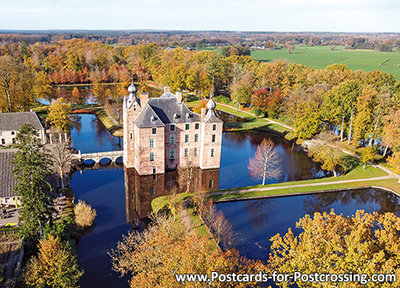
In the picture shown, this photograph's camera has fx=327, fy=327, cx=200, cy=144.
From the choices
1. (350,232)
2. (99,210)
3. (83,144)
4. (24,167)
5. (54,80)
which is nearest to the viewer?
(350,232)

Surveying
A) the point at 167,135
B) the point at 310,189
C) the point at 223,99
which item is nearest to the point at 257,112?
the point at 223,99

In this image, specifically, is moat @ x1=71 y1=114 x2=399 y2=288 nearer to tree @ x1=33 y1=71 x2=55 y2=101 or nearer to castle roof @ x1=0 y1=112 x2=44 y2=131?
castle roof @ x1=0 y1=112 x2=44 y2=131

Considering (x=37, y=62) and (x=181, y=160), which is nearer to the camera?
(x=181, y=160)

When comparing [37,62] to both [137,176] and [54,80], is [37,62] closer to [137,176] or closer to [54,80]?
[54,80]

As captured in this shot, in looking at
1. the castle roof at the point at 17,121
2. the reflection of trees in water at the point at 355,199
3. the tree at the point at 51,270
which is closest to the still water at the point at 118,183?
the tree at the point at 51,270

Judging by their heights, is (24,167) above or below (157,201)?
above

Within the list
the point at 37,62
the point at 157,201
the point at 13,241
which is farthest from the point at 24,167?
the point at 37,62

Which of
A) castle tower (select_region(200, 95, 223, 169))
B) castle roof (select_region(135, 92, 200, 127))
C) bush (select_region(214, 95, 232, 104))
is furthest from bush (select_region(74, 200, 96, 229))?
bush (select_region(214, 95, 232, 104))

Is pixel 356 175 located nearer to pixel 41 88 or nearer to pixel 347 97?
pixel 347 97
